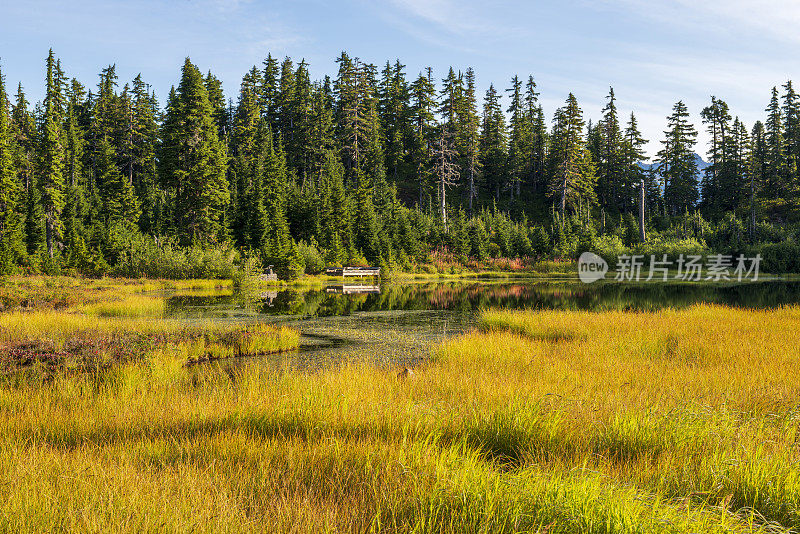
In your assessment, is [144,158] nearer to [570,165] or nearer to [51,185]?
[51,185]

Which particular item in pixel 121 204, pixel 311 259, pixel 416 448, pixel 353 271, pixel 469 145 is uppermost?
pixel 469 145

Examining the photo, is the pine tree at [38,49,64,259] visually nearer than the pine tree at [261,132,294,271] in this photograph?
No

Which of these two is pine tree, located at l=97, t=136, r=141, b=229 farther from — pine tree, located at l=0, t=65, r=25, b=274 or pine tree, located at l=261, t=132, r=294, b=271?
pine tree, located at l=261, t=132, r=294, b=271

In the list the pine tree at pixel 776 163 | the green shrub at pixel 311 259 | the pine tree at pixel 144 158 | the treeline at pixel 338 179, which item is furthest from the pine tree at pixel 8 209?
the pine tree at pixel 776 163

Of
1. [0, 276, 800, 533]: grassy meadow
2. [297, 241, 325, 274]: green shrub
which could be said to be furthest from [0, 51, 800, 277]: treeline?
[0, 276, 800, 533]: grassy meadow

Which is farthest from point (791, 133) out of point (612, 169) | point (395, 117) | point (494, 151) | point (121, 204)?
point (121, 204)

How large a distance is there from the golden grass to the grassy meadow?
19 mm

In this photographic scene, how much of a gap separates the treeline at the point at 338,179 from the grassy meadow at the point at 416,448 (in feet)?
96.6

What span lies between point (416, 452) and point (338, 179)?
43.6m

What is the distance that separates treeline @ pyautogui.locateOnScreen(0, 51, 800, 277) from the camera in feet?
133

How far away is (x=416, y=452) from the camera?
147 inches

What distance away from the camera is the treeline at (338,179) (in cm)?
4047

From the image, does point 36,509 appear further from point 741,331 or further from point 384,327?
point 741,331

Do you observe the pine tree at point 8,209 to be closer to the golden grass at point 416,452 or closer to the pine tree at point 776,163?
the golden grass at point 416,452
